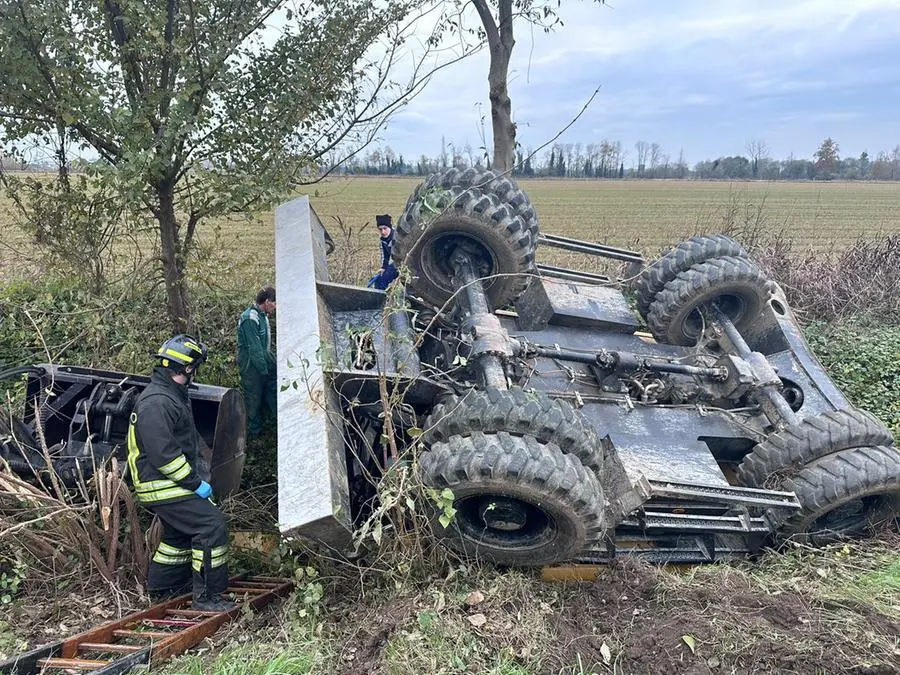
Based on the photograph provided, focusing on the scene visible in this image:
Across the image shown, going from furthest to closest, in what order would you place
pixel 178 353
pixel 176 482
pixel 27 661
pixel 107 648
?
pixel 178 353 < pixel 176 482 < pixel 107 648 < pixel 27 661

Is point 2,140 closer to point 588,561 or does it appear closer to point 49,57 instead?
point 49,57

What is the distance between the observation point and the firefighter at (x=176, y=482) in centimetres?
362

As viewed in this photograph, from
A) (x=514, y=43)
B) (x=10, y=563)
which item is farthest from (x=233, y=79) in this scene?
(x=514, y=43)

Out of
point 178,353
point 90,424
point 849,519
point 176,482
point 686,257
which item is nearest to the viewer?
point 176,482

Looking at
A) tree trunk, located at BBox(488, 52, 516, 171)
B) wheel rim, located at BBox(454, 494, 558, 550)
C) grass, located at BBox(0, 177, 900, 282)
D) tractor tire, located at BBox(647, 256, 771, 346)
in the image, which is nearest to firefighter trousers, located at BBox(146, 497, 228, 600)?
wheel rim, located at BBox(454, 494, 558, 550)

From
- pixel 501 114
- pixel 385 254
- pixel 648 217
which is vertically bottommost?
pixel 648 217

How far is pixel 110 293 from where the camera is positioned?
6449mm

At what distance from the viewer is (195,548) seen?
373cm

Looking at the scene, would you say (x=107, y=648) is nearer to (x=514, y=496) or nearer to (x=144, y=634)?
(x=144, y=634)

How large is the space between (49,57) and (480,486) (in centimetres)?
432

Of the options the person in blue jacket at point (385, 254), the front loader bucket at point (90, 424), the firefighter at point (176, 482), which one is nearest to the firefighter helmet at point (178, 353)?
the firefighter at point (176, 482)

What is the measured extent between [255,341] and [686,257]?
12.9 ft

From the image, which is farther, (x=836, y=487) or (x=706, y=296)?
(x=706, y=296)

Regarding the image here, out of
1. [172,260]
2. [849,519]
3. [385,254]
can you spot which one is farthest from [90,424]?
[849,519]
